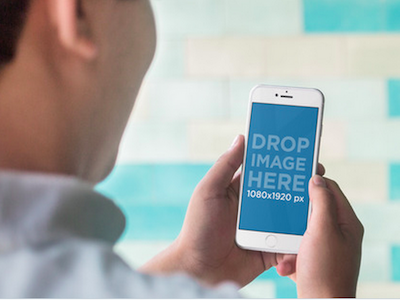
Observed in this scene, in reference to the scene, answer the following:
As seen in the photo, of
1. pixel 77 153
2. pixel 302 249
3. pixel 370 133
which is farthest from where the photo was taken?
pixel 370 133

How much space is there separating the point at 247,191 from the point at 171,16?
0.39 metres

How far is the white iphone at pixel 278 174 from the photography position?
1.64 ft

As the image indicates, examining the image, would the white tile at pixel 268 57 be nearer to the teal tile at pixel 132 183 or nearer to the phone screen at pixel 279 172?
the teal tile at pixel 132 183

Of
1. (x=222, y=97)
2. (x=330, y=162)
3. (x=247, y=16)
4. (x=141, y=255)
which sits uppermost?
(x=247, y=16)

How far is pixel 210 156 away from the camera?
0.79m

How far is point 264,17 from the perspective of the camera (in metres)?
0.77

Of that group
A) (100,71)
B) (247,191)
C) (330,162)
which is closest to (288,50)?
(330,162)

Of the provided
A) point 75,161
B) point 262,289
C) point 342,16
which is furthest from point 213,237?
point 342,16

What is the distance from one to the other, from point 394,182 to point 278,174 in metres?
0.35

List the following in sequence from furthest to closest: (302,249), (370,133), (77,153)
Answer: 1. (370,133)
2. (302,249)
3. (77,153)

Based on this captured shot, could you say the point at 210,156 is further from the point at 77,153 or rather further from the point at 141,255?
the point at 77,153

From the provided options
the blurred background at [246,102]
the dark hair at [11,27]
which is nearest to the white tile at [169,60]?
the blurred background at [246,102]

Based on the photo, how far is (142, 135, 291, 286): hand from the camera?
19.8 inches

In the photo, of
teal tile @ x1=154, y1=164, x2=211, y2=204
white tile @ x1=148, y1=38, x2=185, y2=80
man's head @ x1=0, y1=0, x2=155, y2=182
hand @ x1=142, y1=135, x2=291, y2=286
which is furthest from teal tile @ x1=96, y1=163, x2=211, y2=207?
man's head @ x1=0, y1=0, x2=155, y2=182
